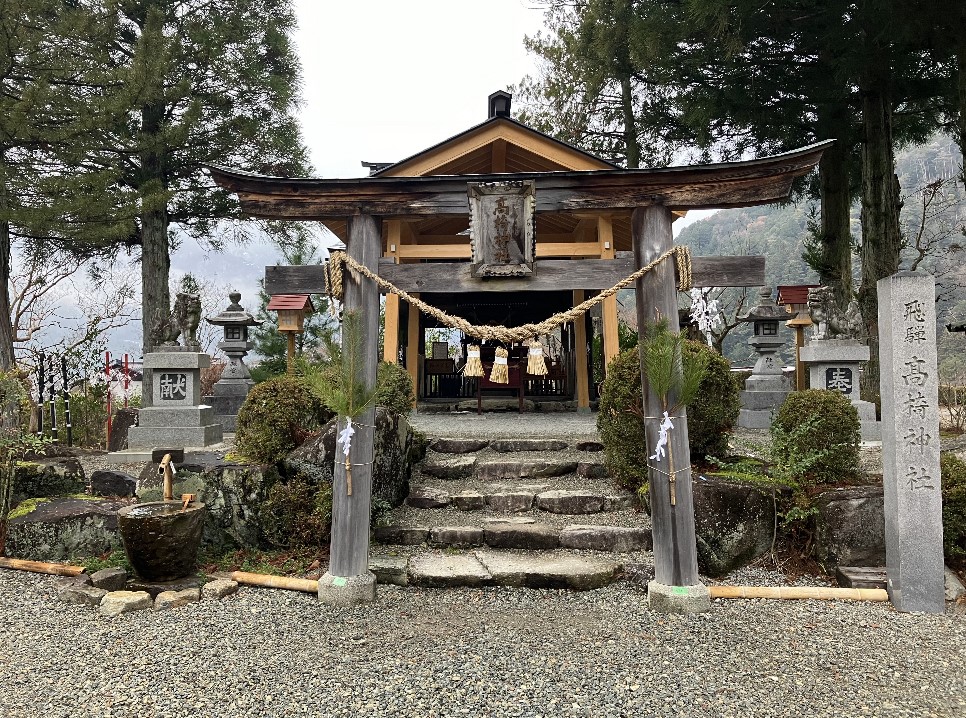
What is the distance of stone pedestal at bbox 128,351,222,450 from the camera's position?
28.9 feet

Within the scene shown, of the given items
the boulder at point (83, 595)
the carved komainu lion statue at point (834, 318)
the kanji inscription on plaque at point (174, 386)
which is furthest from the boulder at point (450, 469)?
the carved komainu lion statue at point (834, 318)

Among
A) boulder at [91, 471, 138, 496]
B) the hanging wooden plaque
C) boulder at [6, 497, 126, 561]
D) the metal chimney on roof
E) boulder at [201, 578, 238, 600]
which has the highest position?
the metal chimney on roof

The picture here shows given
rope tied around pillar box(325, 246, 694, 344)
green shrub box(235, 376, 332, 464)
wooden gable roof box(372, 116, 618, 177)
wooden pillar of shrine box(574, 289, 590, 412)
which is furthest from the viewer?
wooden pillar of shrine box(574, 289, 590, 412)

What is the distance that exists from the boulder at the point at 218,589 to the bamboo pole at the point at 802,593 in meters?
3.82

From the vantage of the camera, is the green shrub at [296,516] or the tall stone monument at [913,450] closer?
the tall stone monument at [913,450]

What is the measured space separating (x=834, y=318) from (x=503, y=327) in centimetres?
782

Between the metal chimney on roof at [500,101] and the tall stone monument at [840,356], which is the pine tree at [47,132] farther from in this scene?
the tall stone monument at [840,356]

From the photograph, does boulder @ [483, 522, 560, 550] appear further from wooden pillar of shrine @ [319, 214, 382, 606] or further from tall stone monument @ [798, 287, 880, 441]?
tall stone monument @ [798, 287, 880, 441]

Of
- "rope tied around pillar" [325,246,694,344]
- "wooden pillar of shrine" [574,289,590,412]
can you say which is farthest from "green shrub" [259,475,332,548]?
"wooden pillar of shrine" [574,289,590,412]

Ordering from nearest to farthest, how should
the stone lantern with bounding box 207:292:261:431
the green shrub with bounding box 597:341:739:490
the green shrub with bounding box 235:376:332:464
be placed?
the green shrub with bounding box 235:376:332:464
the green shrub with bounding box 597:341:739:490
the stone lantern with bounding box 207:292:261:431

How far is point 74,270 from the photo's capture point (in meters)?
14.4

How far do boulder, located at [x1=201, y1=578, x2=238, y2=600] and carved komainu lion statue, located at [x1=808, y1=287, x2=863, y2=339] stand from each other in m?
9.67

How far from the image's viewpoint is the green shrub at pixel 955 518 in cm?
447

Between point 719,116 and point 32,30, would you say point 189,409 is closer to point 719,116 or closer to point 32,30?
point 32,30
